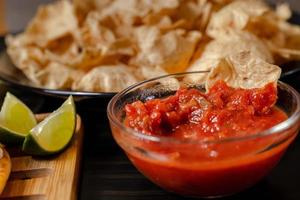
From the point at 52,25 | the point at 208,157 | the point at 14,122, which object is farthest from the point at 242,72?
the point at 52,25

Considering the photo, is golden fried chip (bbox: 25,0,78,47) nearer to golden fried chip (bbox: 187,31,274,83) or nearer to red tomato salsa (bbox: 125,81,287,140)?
golden fried chip (bbox: 187,31,274,83)

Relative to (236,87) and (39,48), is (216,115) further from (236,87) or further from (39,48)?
(39,48)

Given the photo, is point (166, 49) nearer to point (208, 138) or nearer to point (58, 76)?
point (58, 76)

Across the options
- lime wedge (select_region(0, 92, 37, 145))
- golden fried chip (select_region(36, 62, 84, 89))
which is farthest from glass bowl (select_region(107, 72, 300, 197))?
golden fried chip (select_region(36, 62, 84, 89))

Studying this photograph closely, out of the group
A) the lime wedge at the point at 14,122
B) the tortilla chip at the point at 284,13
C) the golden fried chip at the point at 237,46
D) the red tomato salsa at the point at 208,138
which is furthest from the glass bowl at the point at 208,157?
the tortilla chip at the point at 284,13

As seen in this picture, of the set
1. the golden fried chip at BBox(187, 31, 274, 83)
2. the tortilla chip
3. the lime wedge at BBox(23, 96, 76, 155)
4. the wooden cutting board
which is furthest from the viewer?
the tortilla chip

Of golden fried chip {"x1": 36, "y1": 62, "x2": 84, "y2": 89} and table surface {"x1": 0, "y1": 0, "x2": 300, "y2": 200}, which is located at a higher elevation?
table surface {"x1": 0, "y1": 0, "x2": 300, "y2": 200}
